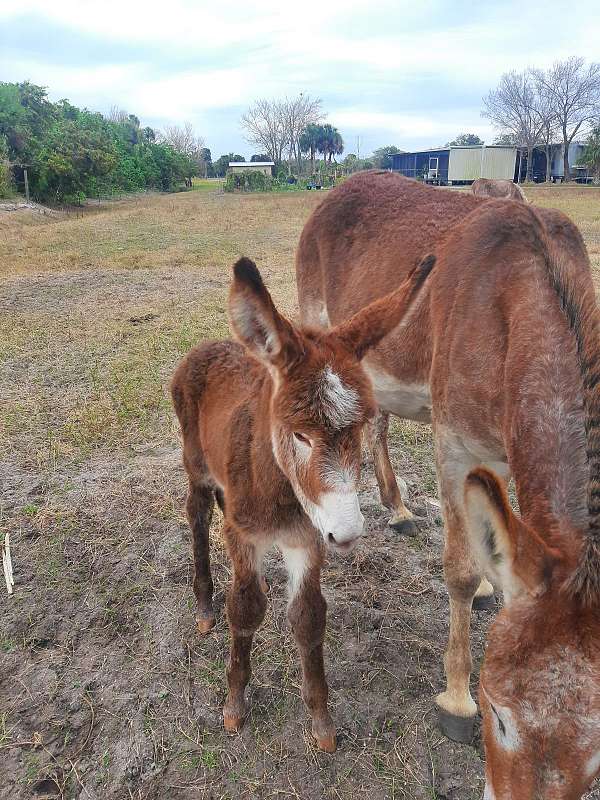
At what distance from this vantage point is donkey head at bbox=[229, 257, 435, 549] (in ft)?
6.57

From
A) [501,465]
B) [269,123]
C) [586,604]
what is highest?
[269,123]

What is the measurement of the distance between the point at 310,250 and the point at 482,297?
106 inches

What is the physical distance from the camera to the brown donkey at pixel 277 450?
81.4 inches

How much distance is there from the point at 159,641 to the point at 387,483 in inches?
81.0

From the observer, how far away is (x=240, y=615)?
275cm

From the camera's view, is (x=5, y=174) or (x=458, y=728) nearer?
(x=458, y=728)

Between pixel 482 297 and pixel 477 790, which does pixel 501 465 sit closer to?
pixel 482 297

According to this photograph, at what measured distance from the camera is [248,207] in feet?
118

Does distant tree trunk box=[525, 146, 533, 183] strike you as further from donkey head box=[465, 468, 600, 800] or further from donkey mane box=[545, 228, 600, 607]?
donkey head box=[465, 468, 600, 800]

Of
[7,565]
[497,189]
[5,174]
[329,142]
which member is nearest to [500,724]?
[7,565]

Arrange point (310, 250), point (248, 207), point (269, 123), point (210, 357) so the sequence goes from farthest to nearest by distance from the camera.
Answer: point (269, 123)
point (248, 207)
point (310, 250)
point (210, 357)

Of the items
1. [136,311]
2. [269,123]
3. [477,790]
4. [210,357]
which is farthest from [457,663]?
[269,123]

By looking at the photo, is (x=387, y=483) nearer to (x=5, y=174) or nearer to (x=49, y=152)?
(x=5, y=174)

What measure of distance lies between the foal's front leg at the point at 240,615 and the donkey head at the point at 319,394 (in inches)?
25.0
